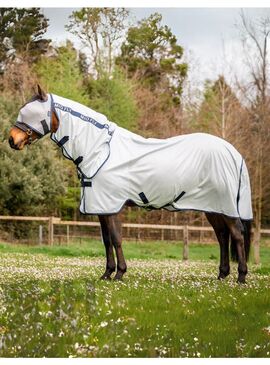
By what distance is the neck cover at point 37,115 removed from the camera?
10.5 meters

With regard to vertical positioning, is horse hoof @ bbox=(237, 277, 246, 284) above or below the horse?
below

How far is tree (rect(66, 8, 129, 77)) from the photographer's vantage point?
13.0m

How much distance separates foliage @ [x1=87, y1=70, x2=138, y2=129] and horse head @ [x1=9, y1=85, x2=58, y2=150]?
917cm

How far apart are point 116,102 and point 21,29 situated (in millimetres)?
9209

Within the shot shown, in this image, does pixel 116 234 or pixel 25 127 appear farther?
pixel 116 234

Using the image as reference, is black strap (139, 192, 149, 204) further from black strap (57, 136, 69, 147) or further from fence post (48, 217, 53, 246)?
fence post (48, 217, 53, 246)

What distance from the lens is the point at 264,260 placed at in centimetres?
1845

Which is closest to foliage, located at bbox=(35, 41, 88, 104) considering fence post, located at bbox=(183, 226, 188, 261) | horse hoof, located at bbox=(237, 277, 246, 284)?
fence post, located at bbox=(183, 226, 188, 261)

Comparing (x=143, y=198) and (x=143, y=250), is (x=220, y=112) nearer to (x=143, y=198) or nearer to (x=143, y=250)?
(x=143, y=250)

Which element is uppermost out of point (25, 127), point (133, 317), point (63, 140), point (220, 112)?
point (220, 112)

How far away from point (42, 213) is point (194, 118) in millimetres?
9650

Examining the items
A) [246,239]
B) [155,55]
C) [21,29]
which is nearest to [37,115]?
[21,29]

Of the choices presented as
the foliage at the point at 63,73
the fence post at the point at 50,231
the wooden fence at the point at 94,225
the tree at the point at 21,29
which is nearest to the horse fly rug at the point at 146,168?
the tree at the point at 21,29

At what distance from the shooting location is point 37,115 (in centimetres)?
1051
